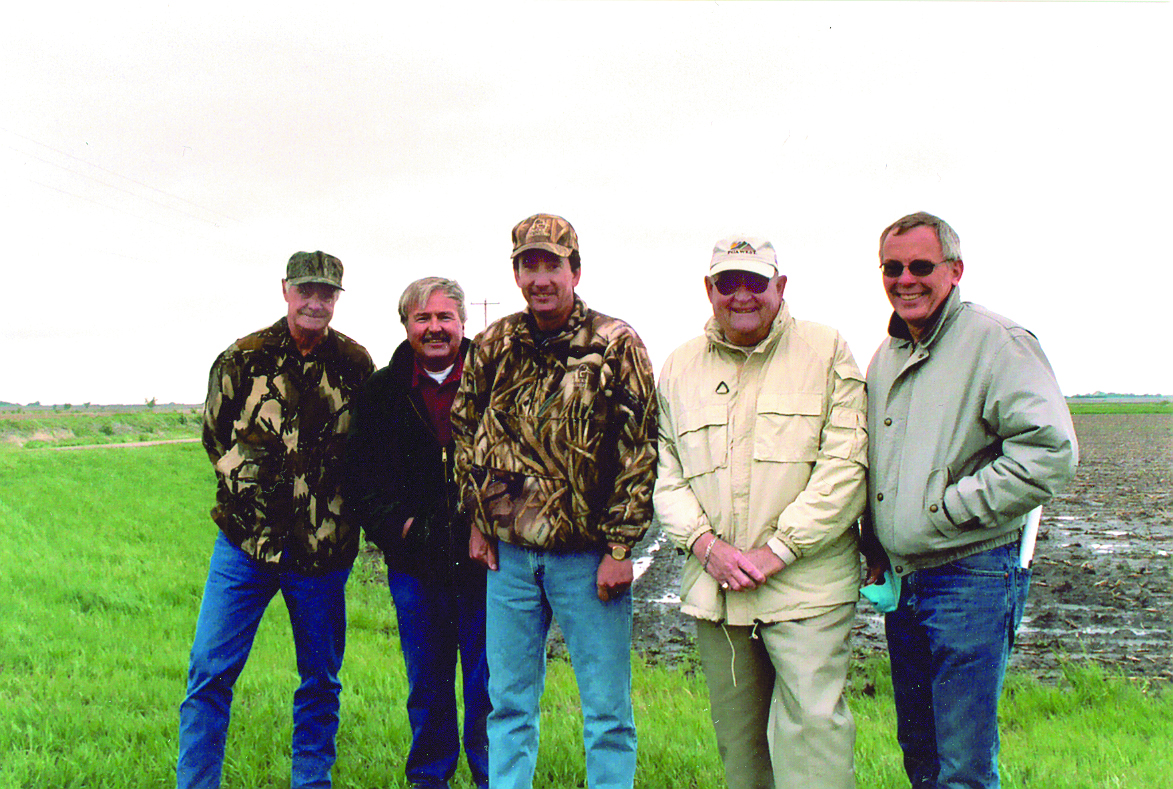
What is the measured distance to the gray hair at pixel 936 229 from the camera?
291cm

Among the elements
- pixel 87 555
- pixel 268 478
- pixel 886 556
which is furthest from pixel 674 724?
pixel 87 555

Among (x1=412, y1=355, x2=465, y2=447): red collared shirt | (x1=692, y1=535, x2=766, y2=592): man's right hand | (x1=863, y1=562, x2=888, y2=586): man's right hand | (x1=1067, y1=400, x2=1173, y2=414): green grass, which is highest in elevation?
(x1=412, y1=355, x2=465, y2=447): red collared shirt

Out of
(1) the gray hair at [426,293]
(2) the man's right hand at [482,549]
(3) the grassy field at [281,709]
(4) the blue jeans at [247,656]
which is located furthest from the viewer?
(3) the grassy field at [281,709]

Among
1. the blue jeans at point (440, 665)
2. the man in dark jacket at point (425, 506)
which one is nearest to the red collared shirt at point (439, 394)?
the man in dark jacket at point (425, 506)

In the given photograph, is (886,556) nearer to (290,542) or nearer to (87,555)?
(290,542)

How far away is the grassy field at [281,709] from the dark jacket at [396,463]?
1372mm

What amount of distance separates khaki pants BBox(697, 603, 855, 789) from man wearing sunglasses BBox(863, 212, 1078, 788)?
0.97 feet

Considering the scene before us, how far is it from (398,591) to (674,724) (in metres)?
2.32

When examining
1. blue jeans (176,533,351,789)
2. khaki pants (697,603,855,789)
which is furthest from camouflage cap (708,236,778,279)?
blue jeans (176,533,351,789)

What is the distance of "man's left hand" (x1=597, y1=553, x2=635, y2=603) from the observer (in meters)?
3.12

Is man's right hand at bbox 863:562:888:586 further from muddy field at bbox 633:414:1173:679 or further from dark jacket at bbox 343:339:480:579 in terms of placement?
muddy field at bbox 633:414:1173:679

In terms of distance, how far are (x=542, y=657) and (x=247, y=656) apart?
139 centimetres

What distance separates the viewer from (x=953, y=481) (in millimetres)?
2797

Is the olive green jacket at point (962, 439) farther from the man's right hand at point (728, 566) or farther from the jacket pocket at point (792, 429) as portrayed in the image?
the man's right hand at point (728, 566)
